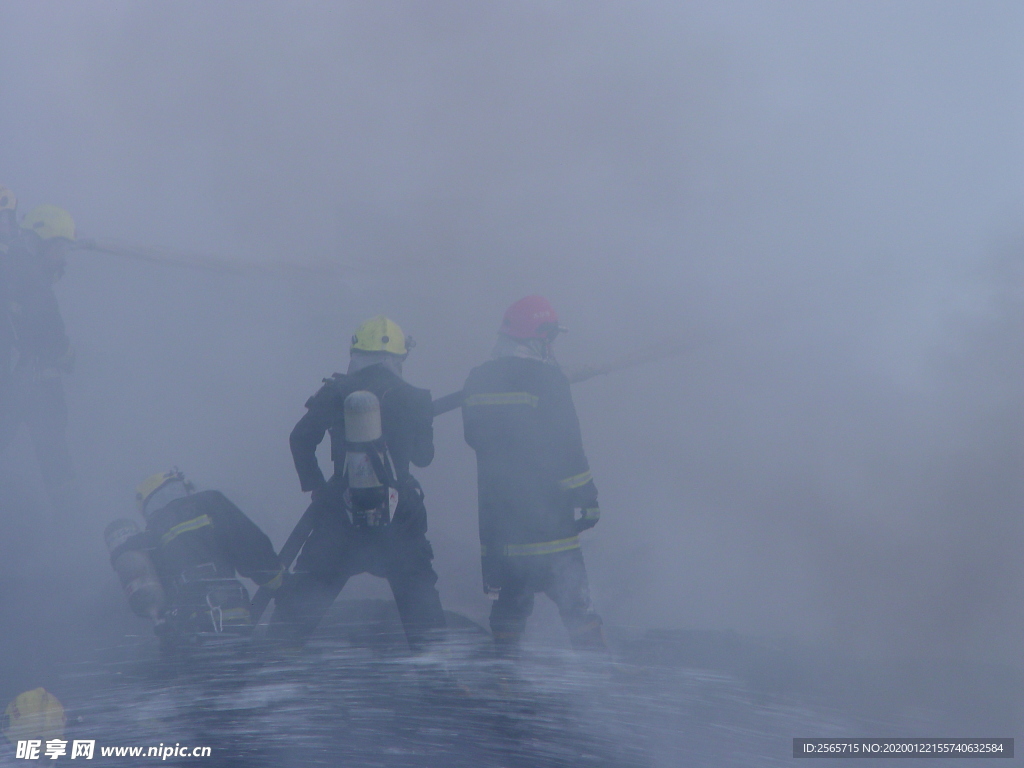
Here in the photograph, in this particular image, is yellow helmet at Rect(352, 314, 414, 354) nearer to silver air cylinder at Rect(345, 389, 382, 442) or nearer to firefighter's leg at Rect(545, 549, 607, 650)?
silver air cylinder at Rect(345, 389, 382, 442)

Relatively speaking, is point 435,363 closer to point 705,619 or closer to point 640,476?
point 640,476

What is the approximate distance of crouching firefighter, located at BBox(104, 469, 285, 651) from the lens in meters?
3.42

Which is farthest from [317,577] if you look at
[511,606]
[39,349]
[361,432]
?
[39,349]

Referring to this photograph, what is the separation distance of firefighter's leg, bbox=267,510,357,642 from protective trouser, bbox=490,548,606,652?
2.09 feet

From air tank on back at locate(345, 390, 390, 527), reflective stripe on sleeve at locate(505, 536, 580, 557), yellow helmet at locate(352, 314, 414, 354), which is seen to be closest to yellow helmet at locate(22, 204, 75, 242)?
yellow helmet at locate(352, 314, 414, 354)

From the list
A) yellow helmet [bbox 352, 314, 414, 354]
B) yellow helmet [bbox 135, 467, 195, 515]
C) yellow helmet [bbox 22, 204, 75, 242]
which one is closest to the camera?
yellow helmet [bbox 352, 314, 414, 354]

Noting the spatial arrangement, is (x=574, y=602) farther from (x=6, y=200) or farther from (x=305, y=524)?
(x=6, y=200)

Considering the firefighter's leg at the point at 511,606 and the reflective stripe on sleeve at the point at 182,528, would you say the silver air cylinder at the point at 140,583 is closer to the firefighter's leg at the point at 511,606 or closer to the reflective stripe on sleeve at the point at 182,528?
the reflective stripe on sleeve at the point at 182,528

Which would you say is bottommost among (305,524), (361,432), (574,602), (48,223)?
(574,602)

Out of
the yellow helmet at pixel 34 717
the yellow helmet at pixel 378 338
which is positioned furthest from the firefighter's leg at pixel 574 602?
the yellow helmet at pixel 34 717

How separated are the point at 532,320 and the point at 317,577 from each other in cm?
134

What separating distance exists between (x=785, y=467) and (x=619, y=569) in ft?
4.18

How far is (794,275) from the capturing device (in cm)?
627

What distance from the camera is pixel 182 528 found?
3479 millimetres
